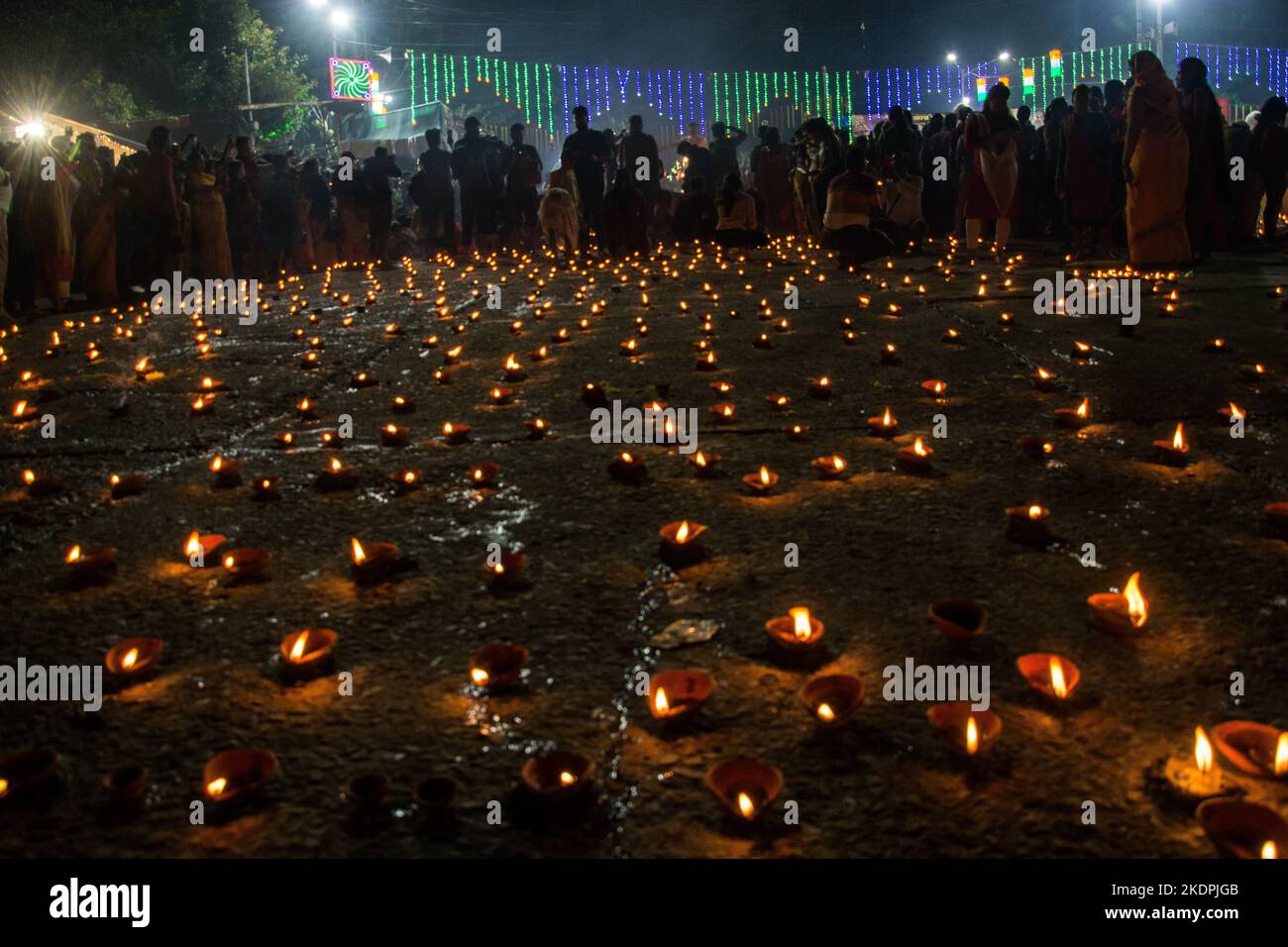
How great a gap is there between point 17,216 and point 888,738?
40.3 feet

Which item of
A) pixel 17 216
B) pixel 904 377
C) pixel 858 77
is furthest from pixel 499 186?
pixel 858 77

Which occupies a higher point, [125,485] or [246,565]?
[125,485]

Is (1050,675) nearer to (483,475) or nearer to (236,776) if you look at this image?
(236,776)

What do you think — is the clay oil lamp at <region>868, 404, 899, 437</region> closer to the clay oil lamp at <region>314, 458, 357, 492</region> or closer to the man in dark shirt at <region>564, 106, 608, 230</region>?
the clay oil lamp at <region>314, 458, 357, 492</region>

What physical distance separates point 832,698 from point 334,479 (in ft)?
7.72

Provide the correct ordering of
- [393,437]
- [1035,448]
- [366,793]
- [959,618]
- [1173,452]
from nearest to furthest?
[366,793]
[959,618]
[1173,452]
[1035,448]
[393,437]

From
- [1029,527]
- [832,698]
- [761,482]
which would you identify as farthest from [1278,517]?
[832,698]

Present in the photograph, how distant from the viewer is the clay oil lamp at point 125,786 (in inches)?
68.1

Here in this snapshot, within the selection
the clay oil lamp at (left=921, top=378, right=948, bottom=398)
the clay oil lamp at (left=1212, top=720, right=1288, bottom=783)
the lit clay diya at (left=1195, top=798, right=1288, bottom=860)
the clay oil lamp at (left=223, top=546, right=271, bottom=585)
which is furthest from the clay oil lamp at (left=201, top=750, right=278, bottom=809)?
the clay oil lamp at (left=921, top=378, right=948, bottom=398)

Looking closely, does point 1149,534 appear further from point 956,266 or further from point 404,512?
point 956,266

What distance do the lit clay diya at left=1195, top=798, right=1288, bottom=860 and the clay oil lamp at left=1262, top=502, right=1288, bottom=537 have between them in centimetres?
155

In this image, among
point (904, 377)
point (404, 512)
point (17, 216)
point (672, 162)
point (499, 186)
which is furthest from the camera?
point (672, 162)

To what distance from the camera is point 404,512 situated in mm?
3389

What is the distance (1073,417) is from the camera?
13.6 ft
